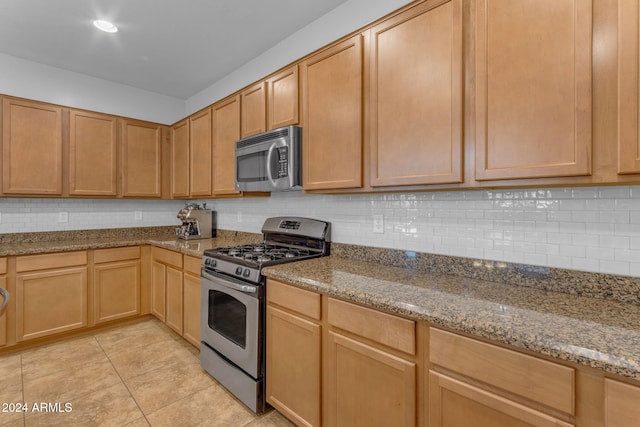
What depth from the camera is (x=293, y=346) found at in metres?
1.69

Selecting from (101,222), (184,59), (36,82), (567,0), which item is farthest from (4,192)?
(567,0)

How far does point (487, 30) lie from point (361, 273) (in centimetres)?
128

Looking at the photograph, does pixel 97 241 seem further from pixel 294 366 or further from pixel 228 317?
pixel 294 366

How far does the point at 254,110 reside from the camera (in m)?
2.55

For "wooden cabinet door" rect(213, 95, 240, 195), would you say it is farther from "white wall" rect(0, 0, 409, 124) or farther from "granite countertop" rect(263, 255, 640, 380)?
"granite countertop" rect(263, 255, 640, 380)

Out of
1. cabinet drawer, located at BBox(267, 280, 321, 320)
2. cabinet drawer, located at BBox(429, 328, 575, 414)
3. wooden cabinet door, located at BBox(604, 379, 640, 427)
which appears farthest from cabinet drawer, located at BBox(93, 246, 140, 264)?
wooden cabinet door, located at BBox(604, 379, 640, 427)

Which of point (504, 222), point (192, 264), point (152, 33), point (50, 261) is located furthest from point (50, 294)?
point (504, 222)

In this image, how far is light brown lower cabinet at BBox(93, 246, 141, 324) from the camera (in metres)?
3.04

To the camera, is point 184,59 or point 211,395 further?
point 184,59

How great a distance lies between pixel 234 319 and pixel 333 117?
1.46m

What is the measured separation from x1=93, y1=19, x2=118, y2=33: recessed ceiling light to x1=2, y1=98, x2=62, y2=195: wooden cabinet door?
1022 mm

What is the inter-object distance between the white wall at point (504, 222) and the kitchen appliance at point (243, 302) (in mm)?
216

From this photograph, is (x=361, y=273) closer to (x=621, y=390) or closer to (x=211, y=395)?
(x=621, y=390)

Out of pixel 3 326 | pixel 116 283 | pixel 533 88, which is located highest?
pixel 533 88
